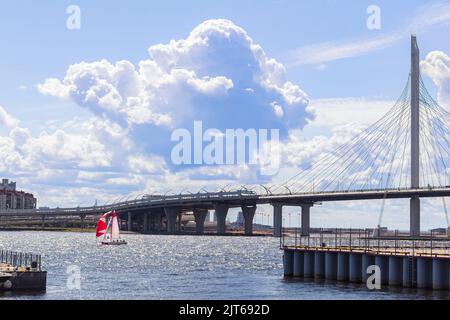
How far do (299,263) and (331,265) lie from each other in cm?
421

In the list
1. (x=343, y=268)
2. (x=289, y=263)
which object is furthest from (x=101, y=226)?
(x=343, y=268)

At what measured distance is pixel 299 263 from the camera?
255ft

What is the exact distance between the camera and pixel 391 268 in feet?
220

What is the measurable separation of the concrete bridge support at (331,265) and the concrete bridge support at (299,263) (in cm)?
350

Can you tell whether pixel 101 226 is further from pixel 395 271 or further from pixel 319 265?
pixel 395 271

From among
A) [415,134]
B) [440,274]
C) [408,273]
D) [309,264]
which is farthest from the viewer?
[415,134]

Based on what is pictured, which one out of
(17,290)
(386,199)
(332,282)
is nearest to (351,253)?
(332,282)
